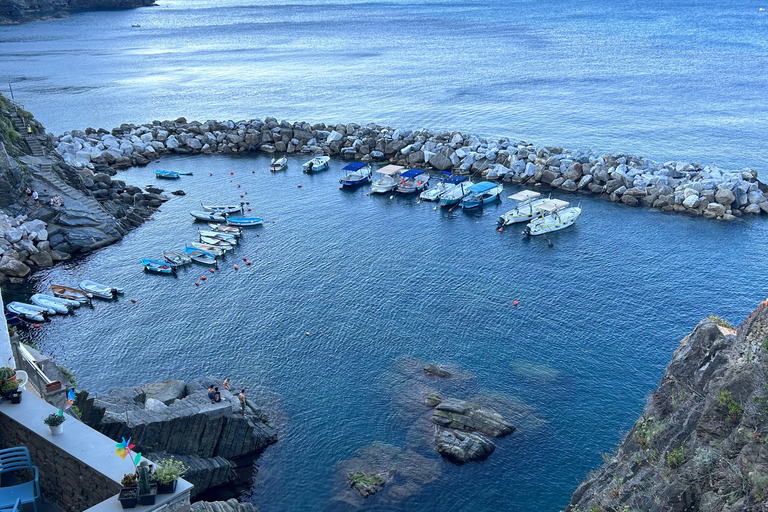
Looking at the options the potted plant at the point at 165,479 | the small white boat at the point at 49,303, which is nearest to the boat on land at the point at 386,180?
the small white boat at the point at 49,303

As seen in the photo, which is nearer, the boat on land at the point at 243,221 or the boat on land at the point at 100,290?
the boat on land at the point at 100,290

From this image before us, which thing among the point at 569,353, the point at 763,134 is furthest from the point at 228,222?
the point at 763,134

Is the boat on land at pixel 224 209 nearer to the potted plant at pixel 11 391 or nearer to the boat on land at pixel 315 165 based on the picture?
the boat on land at pixel 315 165

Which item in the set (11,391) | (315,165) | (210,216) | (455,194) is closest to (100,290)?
(210,216)

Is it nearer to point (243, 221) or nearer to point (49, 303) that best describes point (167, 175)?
point (243, 221)

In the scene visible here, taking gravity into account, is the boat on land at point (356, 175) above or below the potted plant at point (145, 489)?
below

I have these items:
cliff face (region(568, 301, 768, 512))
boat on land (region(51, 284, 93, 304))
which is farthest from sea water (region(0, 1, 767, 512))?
cliff face (region(568, 301, 768, 512))
